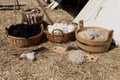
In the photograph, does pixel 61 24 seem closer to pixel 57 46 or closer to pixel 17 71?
pixel 57 46

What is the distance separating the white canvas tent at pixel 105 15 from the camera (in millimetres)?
5113

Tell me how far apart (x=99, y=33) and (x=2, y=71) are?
75.6 inches

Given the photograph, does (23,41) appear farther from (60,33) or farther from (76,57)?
(76,57)

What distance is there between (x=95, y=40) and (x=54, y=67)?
910mm

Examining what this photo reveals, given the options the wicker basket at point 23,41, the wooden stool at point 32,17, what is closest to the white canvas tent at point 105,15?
the wooden stool at point 32,17

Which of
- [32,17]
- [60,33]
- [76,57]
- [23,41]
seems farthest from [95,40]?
[32,17]

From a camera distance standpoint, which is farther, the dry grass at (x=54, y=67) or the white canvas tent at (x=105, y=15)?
the white canvas tent at (x=105, y=15)

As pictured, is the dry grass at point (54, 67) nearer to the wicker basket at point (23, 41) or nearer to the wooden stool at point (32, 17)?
the wicker basket at point (23, 41)

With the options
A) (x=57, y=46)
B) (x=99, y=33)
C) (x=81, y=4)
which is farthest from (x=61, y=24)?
→ (x=81, y=4)

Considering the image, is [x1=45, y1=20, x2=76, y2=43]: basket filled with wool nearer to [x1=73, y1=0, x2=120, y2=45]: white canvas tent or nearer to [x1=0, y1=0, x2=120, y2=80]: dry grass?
[x1=0, y1=0, x2=120, y2=80]: dry grass

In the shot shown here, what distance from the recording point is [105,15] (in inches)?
208

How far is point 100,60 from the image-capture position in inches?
182

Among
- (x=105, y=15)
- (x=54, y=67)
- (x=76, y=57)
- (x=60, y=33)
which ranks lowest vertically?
(x=54, y=67)

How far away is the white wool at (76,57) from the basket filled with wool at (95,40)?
0.20 m
